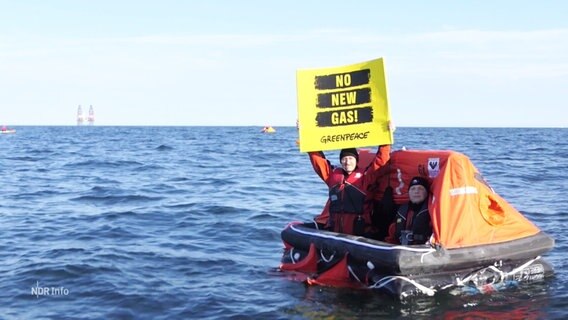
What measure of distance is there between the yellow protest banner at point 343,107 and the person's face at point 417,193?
807mm

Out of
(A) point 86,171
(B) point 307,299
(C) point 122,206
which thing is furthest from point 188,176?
(B) point 307,299

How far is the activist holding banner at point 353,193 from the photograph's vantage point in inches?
352

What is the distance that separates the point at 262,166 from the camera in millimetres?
26781

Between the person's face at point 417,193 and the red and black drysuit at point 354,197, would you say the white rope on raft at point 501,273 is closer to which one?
the person's face at point 417,193

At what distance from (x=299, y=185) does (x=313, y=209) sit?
472 centimetres

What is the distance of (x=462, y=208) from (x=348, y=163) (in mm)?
1733

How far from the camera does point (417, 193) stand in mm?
8430

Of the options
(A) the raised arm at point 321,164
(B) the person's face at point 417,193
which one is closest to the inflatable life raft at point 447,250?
(B) the person's face at point 417,193

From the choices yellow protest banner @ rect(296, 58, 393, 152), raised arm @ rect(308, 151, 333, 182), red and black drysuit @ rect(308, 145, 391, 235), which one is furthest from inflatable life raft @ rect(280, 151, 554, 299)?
raised arm @ rect(308, 151, 333, 182)

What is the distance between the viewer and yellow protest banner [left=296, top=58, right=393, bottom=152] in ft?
29.6

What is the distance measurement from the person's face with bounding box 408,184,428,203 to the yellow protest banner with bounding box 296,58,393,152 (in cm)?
81

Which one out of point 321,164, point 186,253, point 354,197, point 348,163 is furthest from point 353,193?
point 186,253

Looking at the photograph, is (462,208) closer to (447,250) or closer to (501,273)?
(447,250)

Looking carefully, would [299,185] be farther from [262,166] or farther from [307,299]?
[307,299]
